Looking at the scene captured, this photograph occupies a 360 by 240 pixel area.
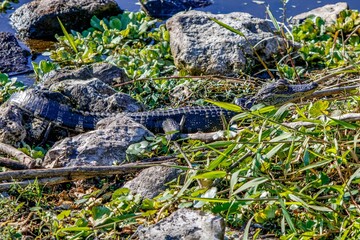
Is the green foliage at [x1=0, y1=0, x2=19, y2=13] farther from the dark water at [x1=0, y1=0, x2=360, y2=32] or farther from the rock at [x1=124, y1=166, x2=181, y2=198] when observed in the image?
the rock at [x1=124, y1=166, x2=181, y2=198]

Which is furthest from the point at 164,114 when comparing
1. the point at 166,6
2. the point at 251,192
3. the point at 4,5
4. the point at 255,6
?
the point at 4,5

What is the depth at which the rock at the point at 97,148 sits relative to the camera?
3.59 meters

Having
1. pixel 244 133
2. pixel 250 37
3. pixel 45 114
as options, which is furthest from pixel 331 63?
pixel 244 133

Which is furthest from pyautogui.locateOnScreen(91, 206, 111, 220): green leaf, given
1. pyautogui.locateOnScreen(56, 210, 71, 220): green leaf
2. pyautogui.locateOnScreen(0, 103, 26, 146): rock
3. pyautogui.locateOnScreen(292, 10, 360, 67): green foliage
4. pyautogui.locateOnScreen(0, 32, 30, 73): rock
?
pyautogui.locateOnScreen(0, 32, 30, 73): rock

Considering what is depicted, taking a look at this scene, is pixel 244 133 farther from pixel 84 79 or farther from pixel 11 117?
pixel 84 79

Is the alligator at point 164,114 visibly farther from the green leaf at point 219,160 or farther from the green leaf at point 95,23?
the green leaf at point 95,23

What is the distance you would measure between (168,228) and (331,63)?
3680 millimetres

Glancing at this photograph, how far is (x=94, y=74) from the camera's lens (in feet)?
17.8

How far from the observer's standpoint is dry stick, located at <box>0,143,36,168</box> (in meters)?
3.54

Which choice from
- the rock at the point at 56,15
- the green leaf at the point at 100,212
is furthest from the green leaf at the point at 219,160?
the rock at the point at 56,15

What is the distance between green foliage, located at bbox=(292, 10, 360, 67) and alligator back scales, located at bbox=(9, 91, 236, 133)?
161 cm

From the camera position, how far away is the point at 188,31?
20.2 feet

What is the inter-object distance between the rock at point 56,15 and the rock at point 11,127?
11.8ft

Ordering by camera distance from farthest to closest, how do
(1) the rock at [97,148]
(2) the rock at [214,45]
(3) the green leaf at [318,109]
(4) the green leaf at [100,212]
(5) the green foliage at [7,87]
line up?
(2) the rock at [214,45]
(5) the green foliage at [7,87]
(1) the rock at [97,148]
(3) the green leaf at [318,109]
(4) the green leaf at [100,212]
